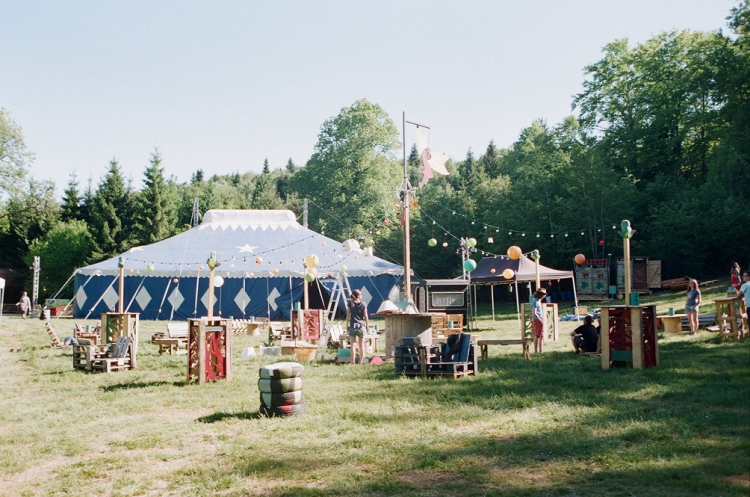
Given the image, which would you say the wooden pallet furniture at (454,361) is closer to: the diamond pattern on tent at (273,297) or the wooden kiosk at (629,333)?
the wooden kiosk at (629,333)

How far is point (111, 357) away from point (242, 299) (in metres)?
11.9

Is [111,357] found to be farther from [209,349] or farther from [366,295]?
[366,295]

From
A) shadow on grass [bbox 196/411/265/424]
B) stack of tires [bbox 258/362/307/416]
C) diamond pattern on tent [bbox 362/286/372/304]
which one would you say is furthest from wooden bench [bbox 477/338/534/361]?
diamond pattern on tent [bbox 362/286/372/304]

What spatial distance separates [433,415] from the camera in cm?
688

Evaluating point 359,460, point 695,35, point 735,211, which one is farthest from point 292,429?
point 695,35

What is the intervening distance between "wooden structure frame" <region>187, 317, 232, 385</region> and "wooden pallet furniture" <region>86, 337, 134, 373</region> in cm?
238

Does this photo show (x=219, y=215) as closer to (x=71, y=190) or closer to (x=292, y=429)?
(x=71, y=190)

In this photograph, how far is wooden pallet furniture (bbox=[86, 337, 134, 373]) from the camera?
37.9 ft

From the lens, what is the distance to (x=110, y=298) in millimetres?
24531

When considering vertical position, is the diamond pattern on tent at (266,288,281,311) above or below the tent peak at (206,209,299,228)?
below

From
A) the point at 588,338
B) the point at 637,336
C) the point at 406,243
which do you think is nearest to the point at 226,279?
the point at 406,243

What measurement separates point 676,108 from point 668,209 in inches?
275

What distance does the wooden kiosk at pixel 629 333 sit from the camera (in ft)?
29.8

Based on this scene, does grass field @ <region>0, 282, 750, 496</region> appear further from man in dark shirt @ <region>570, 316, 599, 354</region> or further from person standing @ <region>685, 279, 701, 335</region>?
person standing @ <region>685, 279, 701, 335</region>
